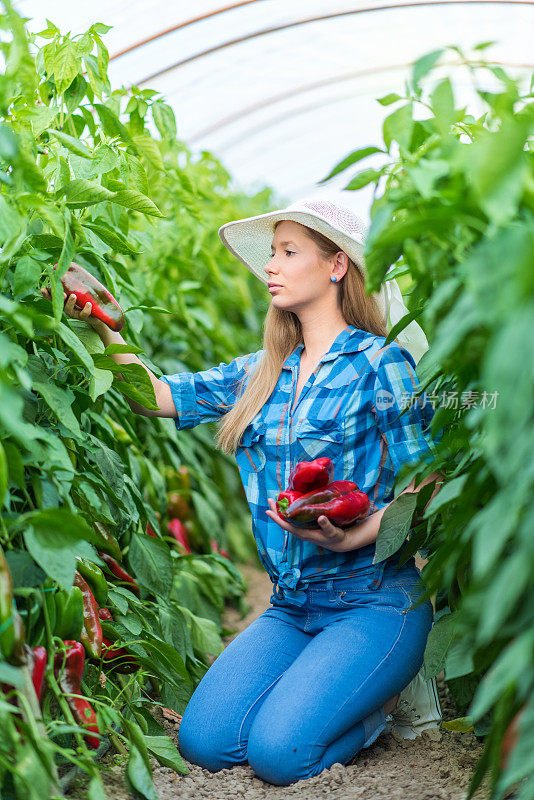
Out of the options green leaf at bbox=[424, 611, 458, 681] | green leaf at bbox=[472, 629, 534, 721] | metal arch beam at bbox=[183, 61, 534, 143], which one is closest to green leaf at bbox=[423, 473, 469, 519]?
green leaf at bbox=[472, 629, 534, 721]

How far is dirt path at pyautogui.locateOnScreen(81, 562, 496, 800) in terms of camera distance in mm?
1598

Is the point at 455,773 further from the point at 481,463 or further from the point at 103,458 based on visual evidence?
the point at 103,458

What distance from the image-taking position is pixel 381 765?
1.79 meters

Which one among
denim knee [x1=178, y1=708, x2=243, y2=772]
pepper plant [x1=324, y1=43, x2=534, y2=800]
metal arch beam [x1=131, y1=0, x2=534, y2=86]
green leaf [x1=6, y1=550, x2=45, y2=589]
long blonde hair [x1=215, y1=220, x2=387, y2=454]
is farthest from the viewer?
metal arch beam [x1=131, y1=0, x2=534, y2=86]

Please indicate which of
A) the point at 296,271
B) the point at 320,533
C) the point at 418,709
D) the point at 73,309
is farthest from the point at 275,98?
the point at 418,709

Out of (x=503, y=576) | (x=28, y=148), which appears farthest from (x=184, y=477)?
(x=503, y=576)

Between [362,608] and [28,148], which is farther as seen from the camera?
[362,608]

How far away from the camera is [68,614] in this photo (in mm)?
1438

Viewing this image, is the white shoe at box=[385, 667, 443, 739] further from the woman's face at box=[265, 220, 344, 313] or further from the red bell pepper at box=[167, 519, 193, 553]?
the red bell pepper at box=[167, 519, 193, 553]

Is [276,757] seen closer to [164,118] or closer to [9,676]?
[9,676]

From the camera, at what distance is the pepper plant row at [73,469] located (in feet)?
4.01

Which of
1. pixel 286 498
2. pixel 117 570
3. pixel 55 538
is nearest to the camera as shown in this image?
pixel 55 538

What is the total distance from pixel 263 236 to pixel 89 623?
1.12 meters

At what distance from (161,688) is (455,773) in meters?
0.65
